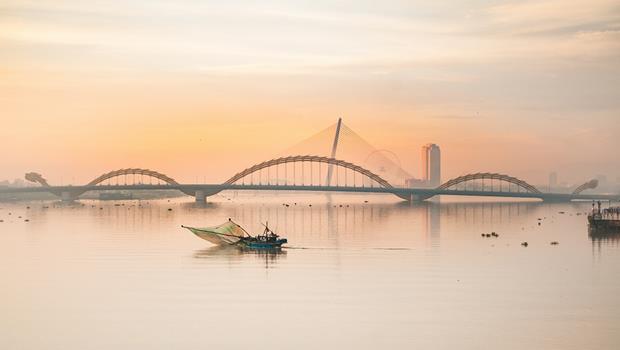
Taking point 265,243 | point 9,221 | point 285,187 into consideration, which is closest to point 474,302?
point 265,243

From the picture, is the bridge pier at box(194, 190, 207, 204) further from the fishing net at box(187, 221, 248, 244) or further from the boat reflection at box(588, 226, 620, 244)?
the fishing net at box(187, 221, 248, 244)

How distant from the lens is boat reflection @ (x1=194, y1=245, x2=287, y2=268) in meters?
53.2

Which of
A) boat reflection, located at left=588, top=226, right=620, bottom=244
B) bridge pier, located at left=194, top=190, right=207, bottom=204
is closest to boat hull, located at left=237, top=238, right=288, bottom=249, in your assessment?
boat reflection, located at left=588, top=226, right=620, bottom=244

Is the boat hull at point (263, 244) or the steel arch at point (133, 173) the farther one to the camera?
the steel arch at point (133, 173)

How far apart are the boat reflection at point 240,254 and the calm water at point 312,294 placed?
0.12 meters

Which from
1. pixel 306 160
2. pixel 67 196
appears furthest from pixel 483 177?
pixel 67 196

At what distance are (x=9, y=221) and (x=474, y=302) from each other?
234 ft

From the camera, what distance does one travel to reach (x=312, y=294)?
3853 cm

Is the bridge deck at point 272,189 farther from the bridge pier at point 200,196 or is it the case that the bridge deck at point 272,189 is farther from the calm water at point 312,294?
the calm water at point 312,294

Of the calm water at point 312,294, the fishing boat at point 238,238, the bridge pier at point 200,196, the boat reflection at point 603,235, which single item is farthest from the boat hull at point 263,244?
the bridge pier at point 200,196

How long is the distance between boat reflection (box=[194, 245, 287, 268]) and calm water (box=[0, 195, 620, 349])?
119 mm

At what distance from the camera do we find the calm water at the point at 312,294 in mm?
29828

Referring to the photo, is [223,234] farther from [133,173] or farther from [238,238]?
[133,173]

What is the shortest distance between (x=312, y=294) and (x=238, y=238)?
22681mm
